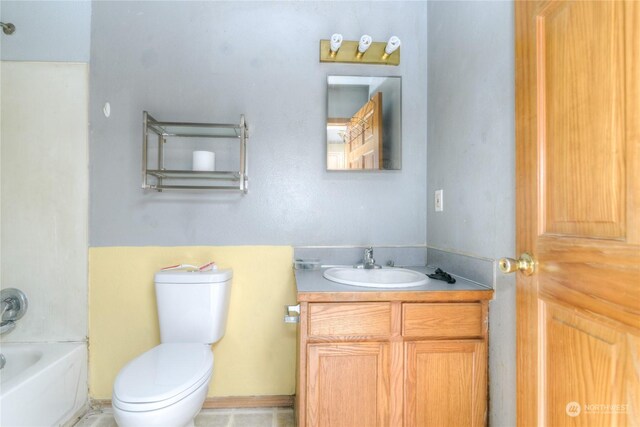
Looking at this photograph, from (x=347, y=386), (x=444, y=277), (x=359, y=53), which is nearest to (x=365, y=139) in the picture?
(x=359, y=53)

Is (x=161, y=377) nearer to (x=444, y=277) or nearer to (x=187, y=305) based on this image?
(x=187, y=305)

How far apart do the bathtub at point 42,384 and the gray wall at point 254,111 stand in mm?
606

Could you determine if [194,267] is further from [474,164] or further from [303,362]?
[474,164]

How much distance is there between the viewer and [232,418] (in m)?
1.64

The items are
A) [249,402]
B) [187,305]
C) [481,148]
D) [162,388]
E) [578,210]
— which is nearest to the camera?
[578,210]

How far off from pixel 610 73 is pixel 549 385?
742 millimetres

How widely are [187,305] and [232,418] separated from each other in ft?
2.21

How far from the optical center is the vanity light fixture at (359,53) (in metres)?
1.76

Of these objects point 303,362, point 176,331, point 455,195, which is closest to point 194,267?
point 176,331

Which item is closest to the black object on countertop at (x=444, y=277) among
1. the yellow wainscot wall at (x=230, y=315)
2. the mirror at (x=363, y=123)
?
the mirror at (x=363, y=123)

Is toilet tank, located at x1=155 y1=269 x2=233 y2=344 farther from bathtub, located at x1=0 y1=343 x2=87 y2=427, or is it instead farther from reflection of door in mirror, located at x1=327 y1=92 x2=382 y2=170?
reflection of door in mirror, located at x1=327 y1=92 x2=382 y2=170

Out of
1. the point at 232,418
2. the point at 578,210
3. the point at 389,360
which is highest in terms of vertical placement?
the point at 578,210

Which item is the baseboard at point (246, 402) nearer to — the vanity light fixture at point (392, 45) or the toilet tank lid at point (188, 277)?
the toilet tank lid at point (188, 277)

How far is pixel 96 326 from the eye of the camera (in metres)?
1.71
